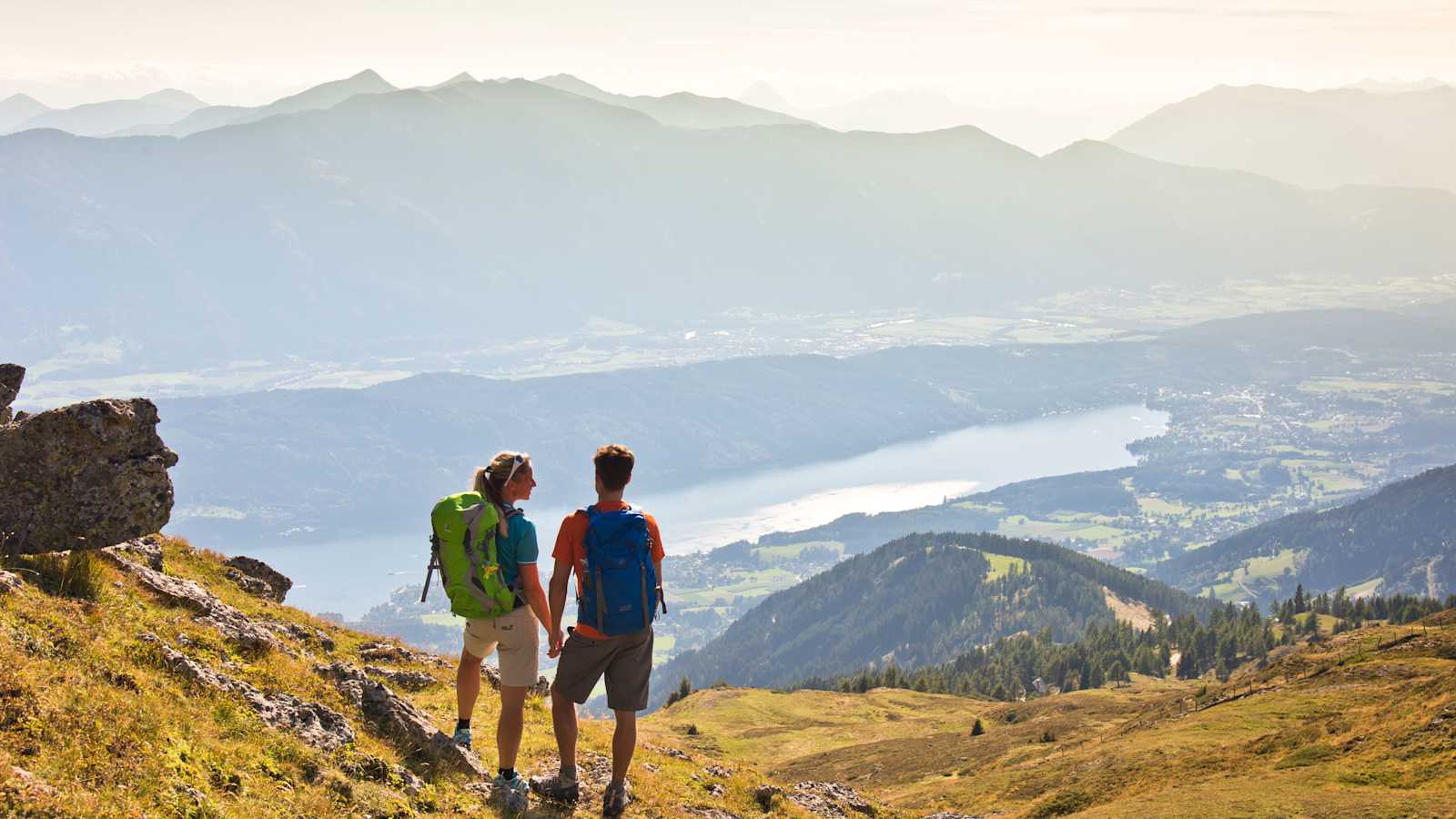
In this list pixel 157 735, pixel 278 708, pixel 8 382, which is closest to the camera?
pixel 157 735

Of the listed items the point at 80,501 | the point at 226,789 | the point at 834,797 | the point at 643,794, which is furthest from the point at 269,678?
the point at 834,797

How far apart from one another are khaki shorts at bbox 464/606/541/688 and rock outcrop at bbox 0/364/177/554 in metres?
5.08

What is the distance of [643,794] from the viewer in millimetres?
17531

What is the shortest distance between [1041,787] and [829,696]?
71.7 meters

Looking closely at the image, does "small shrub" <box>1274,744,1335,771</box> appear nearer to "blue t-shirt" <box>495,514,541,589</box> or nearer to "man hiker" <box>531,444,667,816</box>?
"man hiker" <box>531,444,667,816</box>

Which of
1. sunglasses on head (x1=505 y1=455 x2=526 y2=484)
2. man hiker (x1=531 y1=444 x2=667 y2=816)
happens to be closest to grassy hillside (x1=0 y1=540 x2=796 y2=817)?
man hiker (x1=531 y1=444 x2=667 y2=816)

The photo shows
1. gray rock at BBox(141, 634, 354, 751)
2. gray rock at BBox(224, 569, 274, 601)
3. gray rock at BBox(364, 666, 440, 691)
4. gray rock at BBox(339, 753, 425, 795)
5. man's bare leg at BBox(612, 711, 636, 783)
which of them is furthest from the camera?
gray rock at BBox(224, 569, 274, 601)

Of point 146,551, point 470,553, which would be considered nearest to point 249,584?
point 146,551

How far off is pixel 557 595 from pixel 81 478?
295 inches

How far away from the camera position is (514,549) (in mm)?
14156

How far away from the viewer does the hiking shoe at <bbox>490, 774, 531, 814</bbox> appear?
555 inches

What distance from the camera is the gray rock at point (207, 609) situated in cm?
1692

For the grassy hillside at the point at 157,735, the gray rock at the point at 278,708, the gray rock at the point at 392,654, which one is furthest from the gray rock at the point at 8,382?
the gray rock at the point at 392,654

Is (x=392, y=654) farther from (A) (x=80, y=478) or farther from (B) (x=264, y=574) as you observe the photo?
(A) (x=80, y=478)
